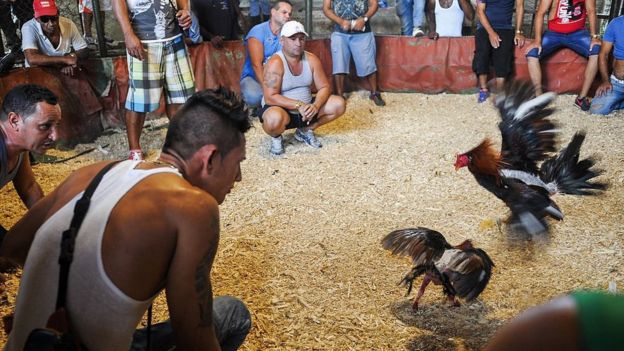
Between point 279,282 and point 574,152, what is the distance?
6.65 feet

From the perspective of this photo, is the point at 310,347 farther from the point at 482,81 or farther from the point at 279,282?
the point at 482,81

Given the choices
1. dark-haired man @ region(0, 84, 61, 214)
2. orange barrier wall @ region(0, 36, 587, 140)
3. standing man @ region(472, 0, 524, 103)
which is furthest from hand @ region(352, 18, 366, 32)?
dark-haired man @ region(0, 84, 61, 214)

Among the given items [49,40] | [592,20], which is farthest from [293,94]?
[592,20]

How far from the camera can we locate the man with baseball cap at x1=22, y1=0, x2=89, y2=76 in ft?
16.7

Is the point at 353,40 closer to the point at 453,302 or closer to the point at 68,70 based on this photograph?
the point at 68,70

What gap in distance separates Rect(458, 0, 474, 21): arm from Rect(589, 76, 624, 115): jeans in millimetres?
2106

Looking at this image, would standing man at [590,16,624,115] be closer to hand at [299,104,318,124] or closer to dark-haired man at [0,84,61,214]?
hand at [299,104,318,124]

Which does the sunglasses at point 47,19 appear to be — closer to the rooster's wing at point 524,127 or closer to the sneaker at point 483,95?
the rooster's wing at point 524,127

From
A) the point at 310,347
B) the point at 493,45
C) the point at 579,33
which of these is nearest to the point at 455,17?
the point at 493,45

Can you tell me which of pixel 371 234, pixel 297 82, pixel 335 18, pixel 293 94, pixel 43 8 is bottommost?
pixel 371 234

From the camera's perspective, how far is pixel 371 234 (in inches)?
149

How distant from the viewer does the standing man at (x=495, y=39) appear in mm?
6754

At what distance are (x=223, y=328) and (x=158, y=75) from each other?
311 cm

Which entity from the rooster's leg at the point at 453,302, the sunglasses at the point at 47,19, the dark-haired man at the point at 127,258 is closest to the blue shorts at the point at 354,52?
the sunglasses at the point at 47,19
